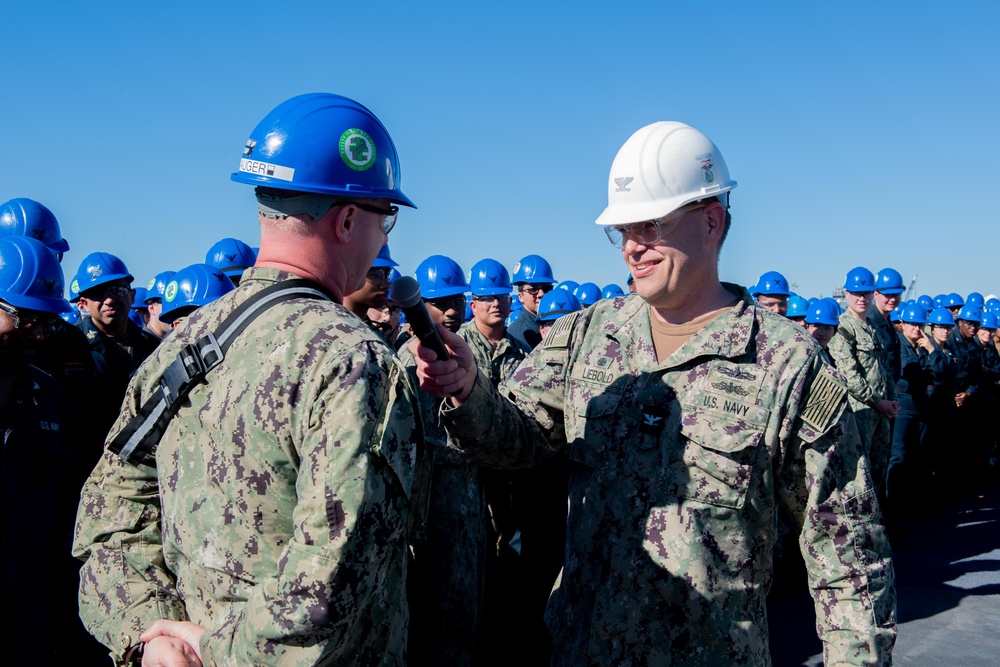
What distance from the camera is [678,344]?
2.81 meters

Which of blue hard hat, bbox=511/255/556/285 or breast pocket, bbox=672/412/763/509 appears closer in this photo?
breast pocket, bbox=672/412/763/509

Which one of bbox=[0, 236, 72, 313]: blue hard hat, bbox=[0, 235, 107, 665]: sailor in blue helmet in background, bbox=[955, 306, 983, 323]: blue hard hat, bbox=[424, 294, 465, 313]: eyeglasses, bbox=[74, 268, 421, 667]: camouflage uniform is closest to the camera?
bbox=[74, 268, 421, 667]: camouflage uniform

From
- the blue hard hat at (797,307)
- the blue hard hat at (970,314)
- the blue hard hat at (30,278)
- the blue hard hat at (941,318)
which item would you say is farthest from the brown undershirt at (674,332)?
the blue hard hat at (970,314)

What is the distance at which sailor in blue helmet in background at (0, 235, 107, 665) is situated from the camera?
3.92m

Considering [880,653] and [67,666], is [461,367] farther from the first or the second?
[67,666]

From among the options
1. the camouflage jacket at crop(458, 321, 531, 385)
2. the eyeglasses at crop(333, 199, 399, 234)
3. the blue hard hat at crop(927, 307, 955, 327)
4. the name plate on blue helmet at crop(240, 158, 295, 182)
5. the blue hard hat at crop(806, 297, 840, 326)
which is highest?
the blue hard hat at crop(927, 307, 955, 327)

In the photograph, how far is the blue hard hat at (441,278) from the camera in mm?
6812

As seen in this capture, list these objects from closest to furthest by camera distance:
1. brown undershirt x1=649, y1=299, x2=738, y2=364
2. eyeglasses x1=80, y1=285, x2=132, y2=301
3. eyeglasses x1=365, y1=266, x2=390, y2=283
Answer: brown undershirt x1=649, y1=299, x2=738, y2=364, eyeglasses x1=365, y1=266, x2=390, y2=283, eyeglasses x1=80, y1=285, x2=132, y2=301

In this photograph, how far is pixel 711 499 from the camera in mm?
2514

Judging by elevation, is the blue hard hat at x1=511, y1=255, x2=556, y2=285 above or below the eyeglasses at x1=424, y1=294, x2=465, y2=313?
above

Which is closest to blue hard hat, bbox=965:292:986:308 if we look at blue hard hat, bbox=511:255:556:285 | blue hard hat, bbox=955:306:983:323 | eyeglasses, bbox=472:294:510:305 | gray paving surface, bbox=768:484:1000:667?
blue hard hat, bbox=955:306:983:323

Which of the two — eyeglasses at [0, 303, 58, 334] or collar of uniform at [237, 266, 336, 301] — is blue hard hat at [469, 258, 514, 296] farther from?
collar of uniform at [237, 266, 336, 301]

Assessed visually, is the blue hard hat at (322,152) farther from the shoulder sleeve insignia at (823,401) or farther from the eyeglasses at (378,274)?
the eyeglasses at (378,274)

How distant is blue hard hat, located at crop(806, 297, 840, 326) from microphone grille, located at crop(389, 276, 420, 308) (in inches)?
326
